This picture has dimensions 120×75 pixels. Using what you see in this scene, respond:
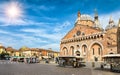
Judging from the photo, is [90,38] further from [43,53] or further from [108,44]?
[43,53]

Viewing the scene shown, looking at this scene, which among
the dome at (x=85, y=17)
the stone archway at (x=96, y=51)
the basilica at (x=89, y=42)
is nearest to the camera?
the basilica at (x=89, y=42)

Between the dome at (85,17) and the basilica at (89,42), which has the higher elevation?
the dome at (85,17)

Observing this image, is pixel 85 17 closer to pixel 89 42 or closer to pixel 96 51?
pixel 89 42

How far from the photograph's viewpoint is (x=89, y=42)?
163ft

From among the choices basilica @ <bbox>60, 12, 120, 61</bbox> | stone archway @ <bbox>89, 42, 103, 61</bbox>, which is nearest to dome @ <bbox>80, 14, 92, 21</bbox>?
basilica @ <bbox>60, 12, 120, 61</bbox>

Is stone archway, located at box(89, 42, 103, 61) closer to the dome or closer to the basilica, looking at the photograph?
the basilica

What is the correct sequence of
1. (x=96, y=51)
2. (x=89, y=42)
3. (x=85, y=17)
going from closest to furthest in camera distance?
1. (x=96, y=51)
2. (x=89, y=42)
3. (x=85, y=17)

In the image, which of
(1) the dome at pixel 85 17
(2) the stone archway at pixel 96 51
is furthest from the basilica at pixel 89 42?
(1) the dome at pixel 85 17

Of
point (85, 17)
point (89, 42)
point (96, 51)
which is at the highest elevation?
point (85, 17)

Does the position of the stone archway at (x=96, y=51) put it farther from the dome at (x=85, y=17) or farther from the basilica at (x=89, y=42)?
the dome at (x=85, y=17)

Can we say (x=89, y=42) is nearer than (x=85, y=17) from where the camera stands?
Yes

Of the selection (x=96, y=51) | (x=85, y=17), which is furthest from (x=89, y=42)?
(x=85, y=17)

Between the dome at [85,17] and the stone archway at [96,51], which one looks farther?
the dome at [85,17]

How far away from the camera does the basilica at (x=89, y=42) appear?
4509 centimetres
